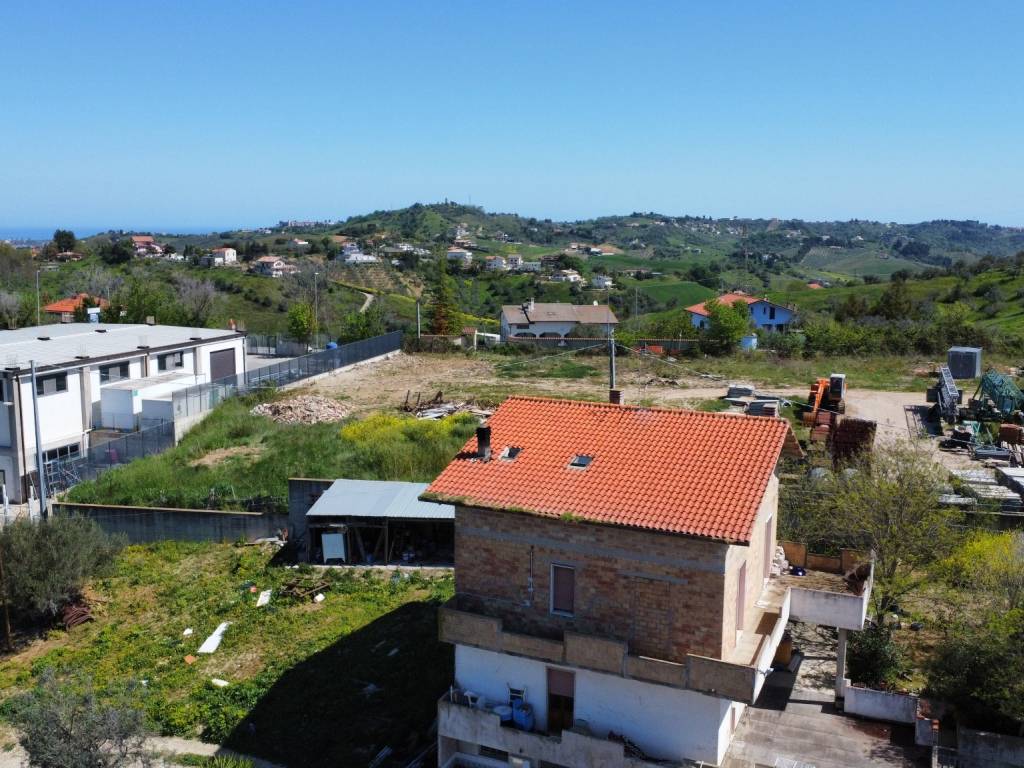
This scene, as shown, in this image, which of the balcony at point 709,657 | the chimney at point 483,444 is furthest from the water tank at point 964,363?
the chimney at point 483,444

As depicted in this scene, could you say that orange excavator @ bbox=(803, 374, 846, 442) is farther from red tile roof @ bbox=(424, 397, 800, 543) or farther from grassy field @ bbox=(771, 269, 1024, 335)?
grassy field @ bbox=(771, 269, 1024, 335)

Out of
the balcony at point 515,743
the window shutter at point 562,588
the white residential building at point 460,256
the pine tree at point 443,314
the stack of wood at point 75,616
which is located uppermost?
the white residential building at point 460,256

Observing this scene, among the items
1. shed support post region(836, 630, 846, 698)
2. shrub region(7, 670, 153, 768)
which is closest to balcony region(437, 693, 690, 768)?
shed support post region(836, 630, 846, 698)

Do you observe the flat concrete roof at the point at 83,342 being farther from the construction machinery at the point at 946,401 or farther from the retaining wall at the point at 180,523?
the construction machinery at the point at 946,401

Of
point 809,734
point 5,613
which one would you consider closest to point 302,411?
point 5,613

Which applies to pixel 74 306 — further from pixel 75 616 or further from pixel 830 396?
pixel 830 396

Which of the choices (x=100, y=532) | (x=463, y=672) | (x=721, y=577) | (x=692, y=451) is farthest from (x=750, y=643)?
(x=100, y=532)
